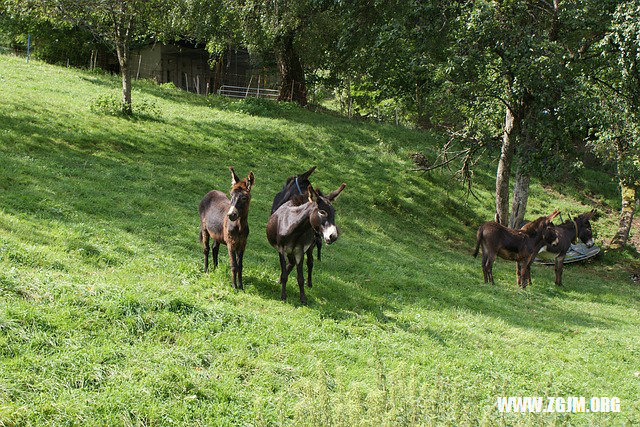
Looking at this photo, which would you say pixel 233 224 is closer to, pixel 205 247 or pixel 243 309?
pixel 205 247

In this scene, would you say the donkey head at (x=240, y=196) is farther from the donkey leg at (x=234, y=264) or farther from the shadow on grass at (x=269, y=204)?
the shadow on grass at (x=269, y=204)

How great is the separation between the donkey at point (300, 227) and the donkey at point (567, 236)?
9.60 metres

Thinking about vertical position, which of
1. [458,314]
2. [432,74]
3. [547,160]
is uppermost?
[432,74]

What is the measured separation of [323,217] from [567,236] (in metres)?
11.3

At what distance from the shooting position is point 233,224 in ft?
29.8

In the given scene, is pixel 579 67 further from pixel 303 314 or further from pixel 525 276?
pixel 303 314

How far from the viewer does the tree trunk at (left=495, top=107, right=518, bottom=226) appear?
18.1 m

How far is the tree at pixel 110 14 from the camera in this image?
762 inches

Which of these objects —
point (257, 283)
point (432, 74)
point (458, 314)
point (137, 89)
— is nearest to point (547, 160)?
point (432, 74)

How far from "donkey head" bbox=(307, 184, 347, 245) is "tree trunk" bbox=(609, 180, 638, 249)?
60.2 feet

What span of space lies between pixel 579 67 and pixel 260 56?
22312 millimetres

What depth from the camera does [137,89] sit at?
29.2 meters

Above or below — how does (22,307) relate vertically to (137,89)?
below

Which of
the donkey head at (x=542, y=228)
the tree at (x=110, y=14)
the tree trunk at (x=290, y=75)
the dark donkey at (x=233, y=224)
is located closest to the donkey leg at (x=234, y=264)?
the dark donkey at (x=233, y=224)
